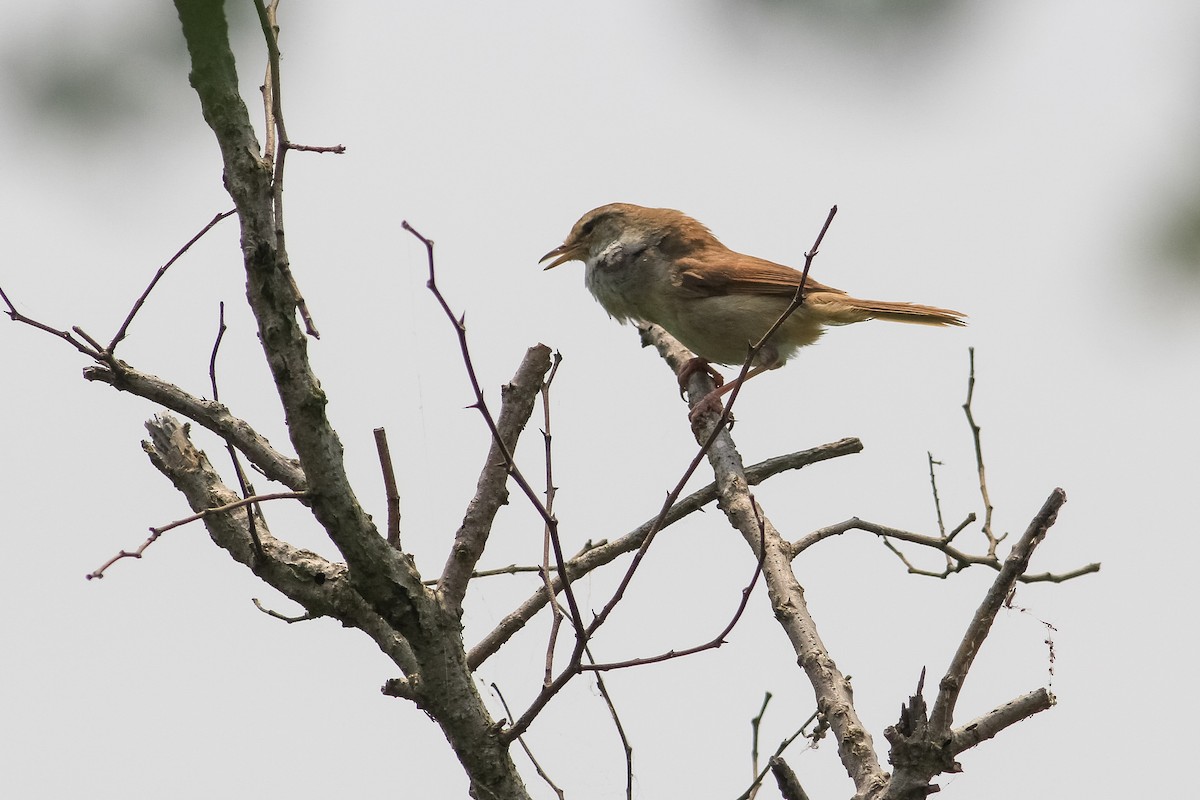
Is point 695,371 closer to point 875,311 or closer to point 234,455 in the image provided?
point 875,311

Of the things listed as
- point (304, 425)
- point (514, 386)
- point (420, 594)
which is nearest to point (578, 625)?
point (420, 594)

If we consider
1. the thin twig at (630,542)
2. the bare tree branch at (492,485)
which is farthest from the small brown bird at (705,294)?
the bare tree branch at (492,485)

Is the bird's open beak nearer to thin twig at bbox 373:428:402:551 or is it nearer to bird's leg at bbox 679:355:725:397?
bird's leg at bbox 679:355:725:397

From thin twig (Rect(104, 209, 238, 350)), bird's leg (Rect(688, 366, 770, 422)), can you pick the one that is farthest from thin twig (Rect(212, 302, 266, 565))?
bird's leg (Rect(688, 366, 770, 422))

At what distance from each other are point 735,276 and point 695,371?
2.09ft

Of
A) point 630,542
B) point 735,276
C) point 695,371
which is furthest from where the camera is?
point 735,276

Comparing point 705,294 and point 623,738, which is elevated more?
point 705,294

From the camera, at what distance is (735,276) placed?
22.6 feet

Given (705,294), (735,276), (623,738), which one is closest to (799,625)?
(623,738)

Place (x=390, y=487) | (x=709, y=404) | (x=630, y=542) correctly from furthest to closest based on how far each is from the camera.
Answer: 1. (x=709, y=404)
2. (x=630, y=542)
3. (x=390, y=487)

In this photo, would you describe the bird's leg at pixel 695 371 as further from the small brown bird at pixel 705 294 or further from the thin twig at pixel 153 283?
the thin twig at pixel 153 283

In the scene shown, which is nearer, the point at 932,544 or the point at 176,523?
the point at 176,523

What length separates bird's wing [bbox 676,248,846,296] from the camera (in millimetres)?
6852

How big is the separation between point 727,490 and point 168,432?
7.10ft
